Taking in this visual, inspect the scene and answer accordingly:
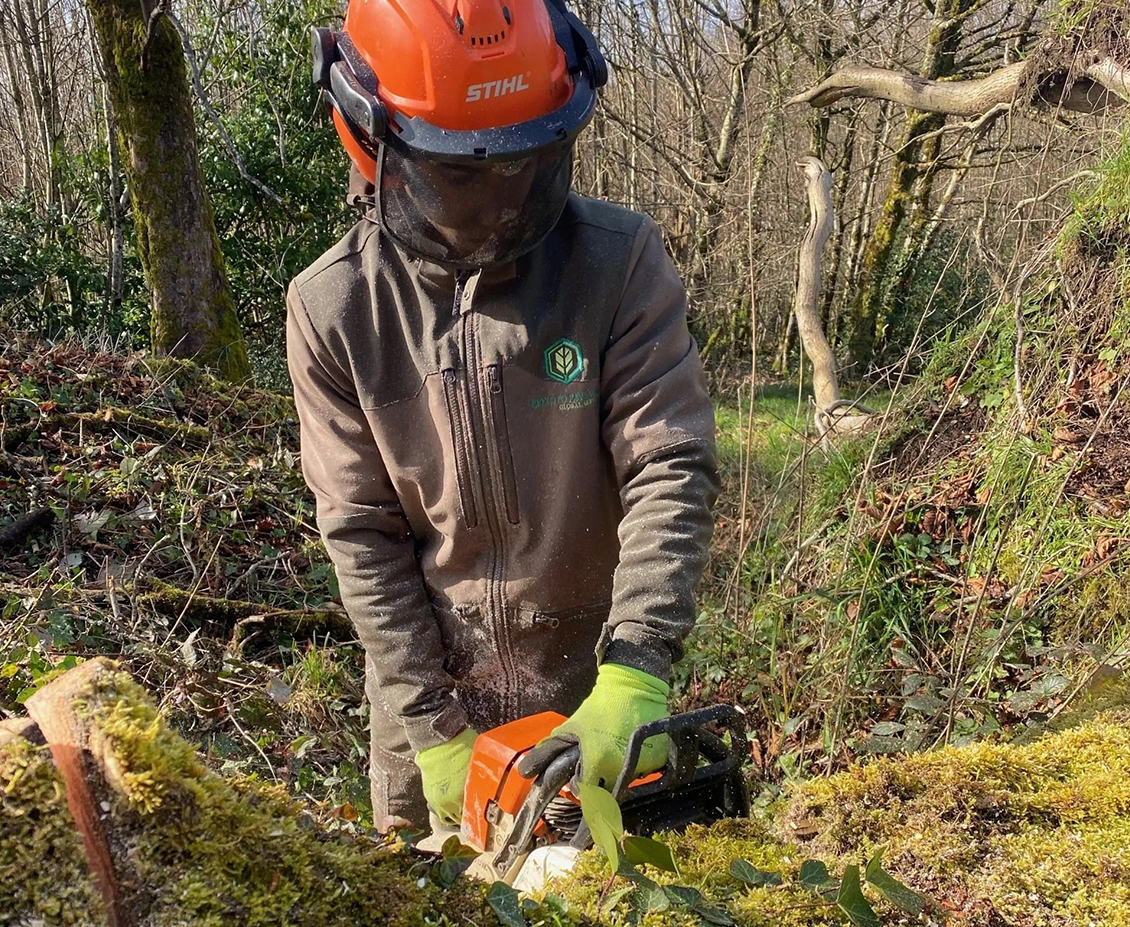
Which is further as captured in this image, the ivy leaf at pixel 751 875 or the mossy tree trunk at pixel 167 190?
the mossy tree trunk at pixel 167 190

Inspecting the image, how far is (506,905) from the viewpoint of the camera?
3.26 feet

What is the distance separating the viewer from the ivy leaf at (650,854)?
3.47 ft

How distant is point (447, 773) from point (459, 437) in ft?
2.66

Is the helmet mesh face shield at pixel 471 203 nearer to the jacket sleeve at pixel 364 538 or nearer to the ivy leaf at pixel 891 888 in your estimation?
the jacket sleeve at pixel 364 538

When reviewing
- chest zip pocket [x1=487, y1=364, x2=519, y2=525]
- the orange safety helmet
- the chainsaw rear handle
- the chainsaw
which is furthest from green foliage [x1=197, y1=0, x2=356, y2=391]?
the chainsaw rear handle

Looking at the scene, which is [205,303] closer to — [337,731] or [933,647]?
[337,731]

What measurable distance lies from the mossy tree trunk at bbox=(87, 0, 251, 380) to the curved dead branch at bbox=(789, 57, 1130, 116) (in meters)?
5.03

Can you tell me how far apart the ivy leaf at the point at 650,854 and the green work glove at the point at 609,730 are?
1.48 feet

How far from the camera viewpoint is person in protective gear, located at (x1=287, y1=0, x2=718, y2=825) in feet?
6.06

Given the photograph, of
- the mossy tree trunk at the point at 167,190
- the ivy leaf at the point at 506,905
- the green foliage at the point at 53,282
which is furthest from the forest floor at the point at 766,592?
the green foliage at the point at 53,282

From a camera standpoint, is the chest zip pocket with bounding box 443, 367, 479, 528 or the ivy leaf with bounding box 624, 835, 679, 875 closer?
the ivy leaf with bounding box 624, 835, 679, 875

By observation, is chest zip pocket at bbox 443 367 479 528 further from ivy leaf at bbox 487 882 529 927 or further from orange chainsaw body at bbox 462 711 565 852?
ivy leaf at bbox 487 882 529 927

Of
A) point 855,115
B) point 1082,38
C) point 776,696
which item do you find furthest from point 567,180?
point 855,115

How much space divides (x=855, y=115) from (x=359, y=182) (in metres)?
12.8
